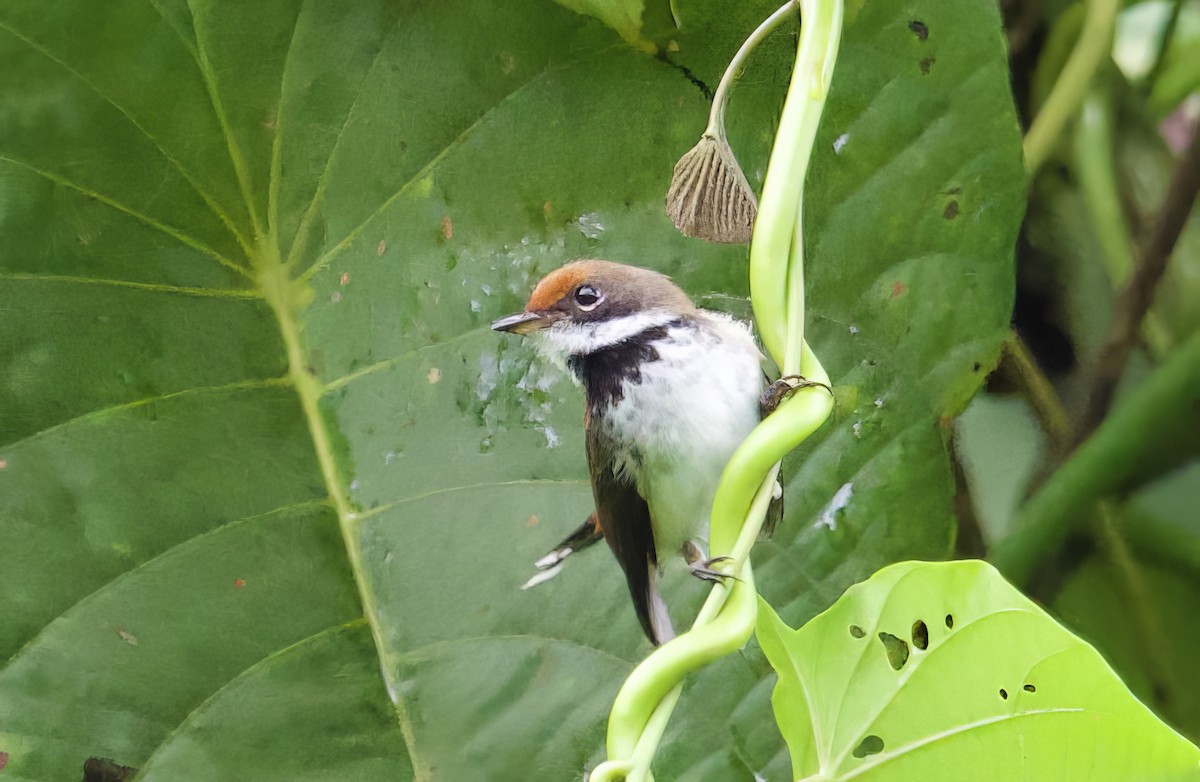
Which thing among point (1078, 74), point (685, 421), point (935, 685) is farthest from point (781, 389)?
point (1078, 74)

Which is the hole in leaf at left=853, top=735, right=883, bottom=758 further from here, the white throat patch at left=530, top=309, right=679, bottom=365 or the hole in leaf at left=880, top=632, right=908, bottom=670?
the white throat patch at left=530, top=309, right=679, bottom=365

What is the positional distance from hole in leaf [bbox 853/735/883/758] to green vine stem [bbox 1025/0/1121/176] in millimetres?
379

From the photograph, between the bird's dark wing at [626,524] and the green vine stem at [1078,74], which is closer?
the bird's dark wing at [626,524]

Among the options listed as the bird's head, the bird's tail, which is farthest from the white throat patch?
the bird's tail

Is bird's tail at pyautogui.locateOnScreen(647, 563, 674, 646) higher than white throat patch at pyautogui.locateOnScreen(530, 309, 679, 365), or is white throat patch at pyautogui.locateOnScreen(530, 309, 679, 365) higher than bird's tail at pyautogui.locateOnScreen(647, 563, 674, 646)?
white throat patch at pyautogui.locateOnScreen(530, 309, 679, 365)

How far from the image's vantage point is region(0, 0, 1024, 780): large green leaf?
1.47 ft

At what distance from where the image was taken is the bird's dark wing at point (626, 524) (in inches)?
18.1

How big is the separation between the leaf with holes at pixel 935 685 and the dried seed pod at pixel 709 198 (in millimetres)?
181

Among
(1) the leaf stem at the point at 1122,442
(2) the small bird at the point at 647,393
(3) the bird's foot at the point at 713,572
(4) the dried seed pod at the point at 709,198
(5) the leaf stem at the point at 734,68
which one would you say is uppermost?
(5) the leaf stem at the point at 734,68

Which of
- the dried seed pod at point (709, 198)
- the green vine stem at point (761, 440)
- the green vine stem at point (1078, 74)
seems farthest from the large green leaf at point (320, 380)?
the green vine stem at point (1078, 74)

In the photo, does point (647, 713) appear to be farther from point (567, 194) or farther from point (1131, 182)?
point (1131, 182)

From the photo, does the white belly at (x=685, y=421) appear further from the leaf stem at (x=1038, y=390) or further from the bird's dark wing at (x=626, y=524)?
the leaf stem at (x=1038, y=390)

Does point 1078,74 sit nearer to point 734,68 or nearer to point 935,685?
point 734,68

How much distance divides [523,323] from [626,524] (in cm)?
10
